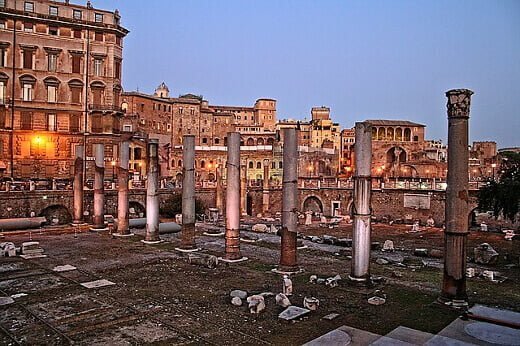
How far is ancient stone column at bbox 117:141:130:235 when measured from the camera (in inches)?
876

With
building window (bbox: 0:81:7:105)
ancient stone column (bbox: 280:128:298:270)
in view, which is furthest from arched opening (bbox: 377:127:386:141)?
ancient stone column (bbox: 280:128:298:270)

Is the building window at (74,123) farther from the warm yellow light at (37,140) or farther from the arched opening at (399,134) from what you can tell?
the arched opening at (399,134)

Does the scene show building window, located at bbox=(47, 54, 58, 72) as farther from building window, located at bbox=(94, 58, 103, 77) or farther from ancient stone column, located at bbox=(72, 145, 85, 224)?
ancient stone column, located at bbox=(72, 145, 85, 224)

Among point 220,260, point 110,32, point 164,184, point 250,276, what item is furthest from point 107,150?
point 250,276

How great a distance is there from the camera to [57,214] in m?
31.3

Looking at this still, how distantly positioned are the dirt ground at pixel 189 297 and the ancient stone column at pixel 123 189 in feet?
7.98

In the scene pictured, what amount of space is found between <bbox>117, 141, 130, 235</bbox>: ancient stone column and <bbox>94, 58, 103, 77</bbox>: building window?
2119 centimetres

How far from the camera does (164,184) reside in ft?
126

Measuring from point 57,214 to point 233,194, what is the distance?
19297mm

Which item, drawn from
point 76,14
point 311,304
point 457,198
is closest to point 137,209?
point 76,14

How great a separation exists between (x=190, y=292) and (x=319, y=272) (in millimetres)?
4744

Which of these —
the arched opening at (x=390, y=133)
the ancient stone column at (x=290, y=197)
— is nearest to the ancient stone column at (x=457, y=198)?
the ancient stone column at (x=290, y=197)

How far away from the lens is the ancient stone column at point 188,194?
18.8 metres

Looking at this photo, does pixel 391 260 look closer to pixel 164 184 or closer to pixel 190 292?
pixel 190 292
